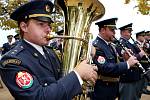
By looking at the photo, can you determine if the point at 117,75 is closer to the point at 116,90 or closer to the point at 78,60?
the point at 116,90

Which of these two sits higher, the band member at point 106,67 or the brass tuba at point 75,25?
the brass tuba at point 75,25

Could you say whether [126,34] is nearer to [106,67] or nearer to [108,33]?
[108,33]

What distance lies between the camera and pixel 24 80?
8.84 feet

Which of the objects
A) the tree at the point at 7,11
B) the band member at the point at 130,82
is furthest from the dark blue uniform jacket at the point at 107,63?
the tree at the point at 7,11

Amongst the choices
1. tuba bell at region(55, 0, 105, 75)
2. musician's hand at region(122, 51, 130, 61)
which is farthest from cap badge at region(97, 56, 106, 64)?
tuba bell at region(55, 0, 105, 75)

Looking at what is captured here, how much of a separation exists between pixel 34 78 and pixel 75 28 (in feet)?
2.13

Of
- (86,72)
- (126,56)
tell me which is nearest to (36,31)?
(86,72)

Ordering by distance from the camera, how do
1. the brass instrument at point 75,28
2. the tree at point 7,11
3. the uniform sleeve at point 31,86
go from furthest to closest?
the tree at point 7,11 → the brass instrument at point 75,28 → the uniform sleeve at point 31,86

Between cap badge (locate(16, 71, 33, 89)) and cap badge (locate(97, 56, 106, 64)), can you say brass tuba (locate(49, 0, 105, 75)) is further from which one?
cap badge (locate(97, 56, 106, 64))

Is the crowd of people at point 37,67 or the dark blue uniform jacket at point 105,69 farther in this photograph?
the dark blue uniform jacket at point 105,69

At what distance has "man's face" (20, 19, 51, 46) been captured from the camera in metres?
2.92

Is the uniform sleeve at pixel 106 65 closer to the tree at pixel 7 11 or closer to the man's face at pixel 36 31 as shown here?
the man's face at pixel 36 31

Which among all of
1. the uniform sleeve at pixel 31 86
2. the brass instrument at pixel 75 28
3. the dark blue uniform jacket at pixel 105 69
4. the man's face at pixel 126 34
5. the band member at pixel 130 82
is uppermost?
the brass instrument at pixel 75 28

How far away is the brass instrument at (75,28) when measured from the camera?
3.08m
